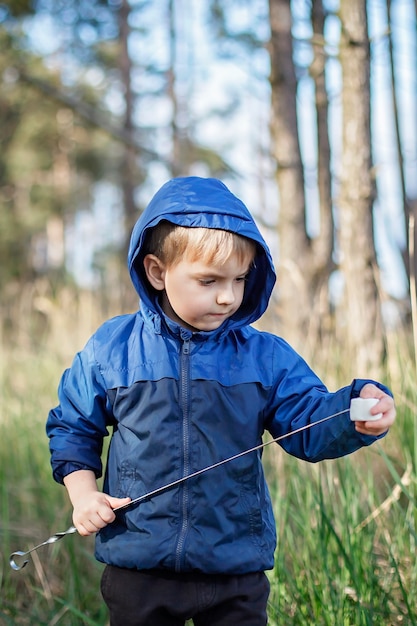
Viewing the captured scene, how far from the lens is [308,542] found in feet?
7.45

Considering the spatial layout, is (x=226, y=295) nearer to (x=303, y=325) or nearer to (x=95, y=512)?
(x=95, y=512)

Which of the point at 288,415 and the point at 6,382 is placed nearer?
the point at 288,415

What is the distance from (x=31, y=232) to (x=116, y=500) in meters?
17.0

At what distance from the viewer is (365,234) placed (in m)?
4.12

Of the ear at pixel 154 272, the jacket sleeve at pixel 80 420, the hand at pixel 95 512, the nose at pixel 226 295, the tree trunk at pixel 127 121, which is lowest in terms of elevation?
the hand at pixel 95 512

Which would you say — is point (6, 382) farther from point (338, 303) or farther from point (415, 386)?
point (415, 386)

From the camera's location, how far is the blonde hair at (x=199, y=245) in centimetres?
166

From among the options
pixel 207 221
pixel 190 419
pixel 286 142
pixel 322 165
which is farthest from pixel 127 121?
pixel 190 419

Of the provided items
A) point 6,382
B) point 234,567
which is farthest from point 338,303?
point 234,567

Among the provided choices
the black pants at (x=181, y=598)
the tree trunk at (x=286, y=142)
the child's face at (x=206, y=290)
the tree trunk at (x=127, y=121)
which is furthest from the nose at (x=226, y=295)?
the tree trunk at (x=127, y=121)

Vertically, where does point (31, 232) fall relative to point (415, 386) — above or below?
above

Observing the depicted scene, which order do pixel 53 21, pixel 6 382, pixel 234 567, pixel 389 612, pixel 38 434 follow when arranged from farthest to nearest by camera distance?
pixel 53 21 → pixel 6 382 → pixel 38 434 → pixel 389 612 → pixel 234 567

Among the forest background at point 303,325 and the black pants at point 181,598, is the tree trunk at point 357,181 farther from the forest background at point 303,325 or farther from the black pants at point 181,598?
the black pants at point 181,598

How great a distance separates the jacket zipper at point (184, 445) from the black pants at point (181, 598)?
0.29ft
